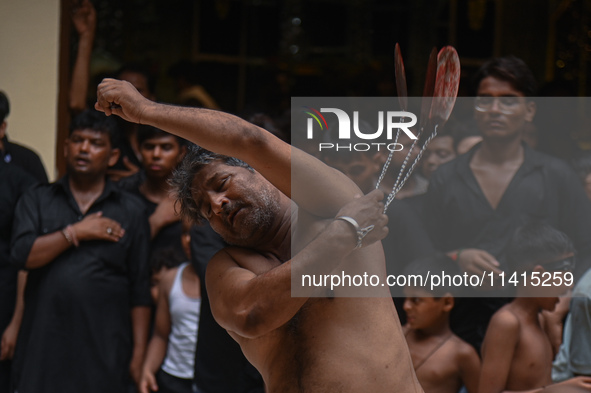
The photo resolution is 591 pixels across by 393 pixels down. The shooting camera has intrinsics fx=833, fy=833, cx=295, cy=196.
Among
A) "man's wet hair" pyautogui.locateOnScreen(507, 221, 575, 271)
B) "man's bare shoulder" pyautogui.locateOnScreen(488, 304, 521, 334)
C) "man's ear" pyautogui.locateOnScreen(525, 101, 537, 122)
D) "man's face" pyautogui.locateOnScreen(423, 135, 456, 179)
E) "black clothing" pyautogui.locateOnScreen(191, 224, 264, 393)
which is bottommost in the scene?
"black clothing" pyautogui.locateOnScreen(191, 224, 264, 393)

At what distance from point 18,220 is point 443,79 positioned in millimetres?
2210

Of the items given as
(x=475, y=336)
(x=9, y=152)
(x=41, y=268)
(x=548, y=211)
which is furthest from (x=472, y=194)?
(x=9, y=152)

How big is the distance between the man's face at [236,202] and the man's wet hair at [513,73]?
5.73 ft

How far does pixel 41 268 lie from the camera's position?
3.73 m

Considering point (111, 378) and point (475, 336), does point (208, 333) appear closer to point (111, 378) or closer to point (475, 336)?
point (111, 378)

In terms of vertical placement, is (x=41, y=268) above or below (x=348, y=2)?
below

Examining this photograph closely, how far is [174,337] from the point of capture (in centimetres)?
380

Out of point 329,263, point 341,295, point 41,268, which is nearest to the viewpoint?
point 329,263

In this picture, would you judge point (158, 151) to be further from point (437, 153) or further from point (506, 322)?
point (506, 322)

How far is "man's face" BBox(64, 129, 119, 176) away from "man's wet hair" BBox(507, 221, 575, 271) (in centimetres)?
190

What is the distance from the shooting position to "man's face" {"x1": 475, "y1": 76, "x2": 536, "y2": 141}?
11.8ft

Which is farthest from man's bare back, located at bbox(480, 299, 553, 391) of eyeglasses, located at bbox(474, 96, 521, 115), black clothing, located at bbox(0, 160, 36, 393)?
black clothing, located at bbox(0, 160, 36, 393)

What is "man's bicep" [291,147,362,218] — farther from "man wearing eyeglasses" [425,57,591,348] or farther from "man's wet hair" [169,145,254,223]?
"man wearing eyeglasses" [425,57,591,348]

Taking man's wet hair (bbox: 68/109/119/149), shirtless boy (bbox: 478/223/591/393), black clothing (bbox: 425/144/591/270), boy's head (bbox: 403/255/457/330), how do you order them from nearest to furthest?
shirtless boy (bbox: 478/223/591/393), boy's head (bbox: 403/255/457/330), black clothing (bbox: 425/144/591/270), man's wet hair (bbox: 68/109/119/149)
